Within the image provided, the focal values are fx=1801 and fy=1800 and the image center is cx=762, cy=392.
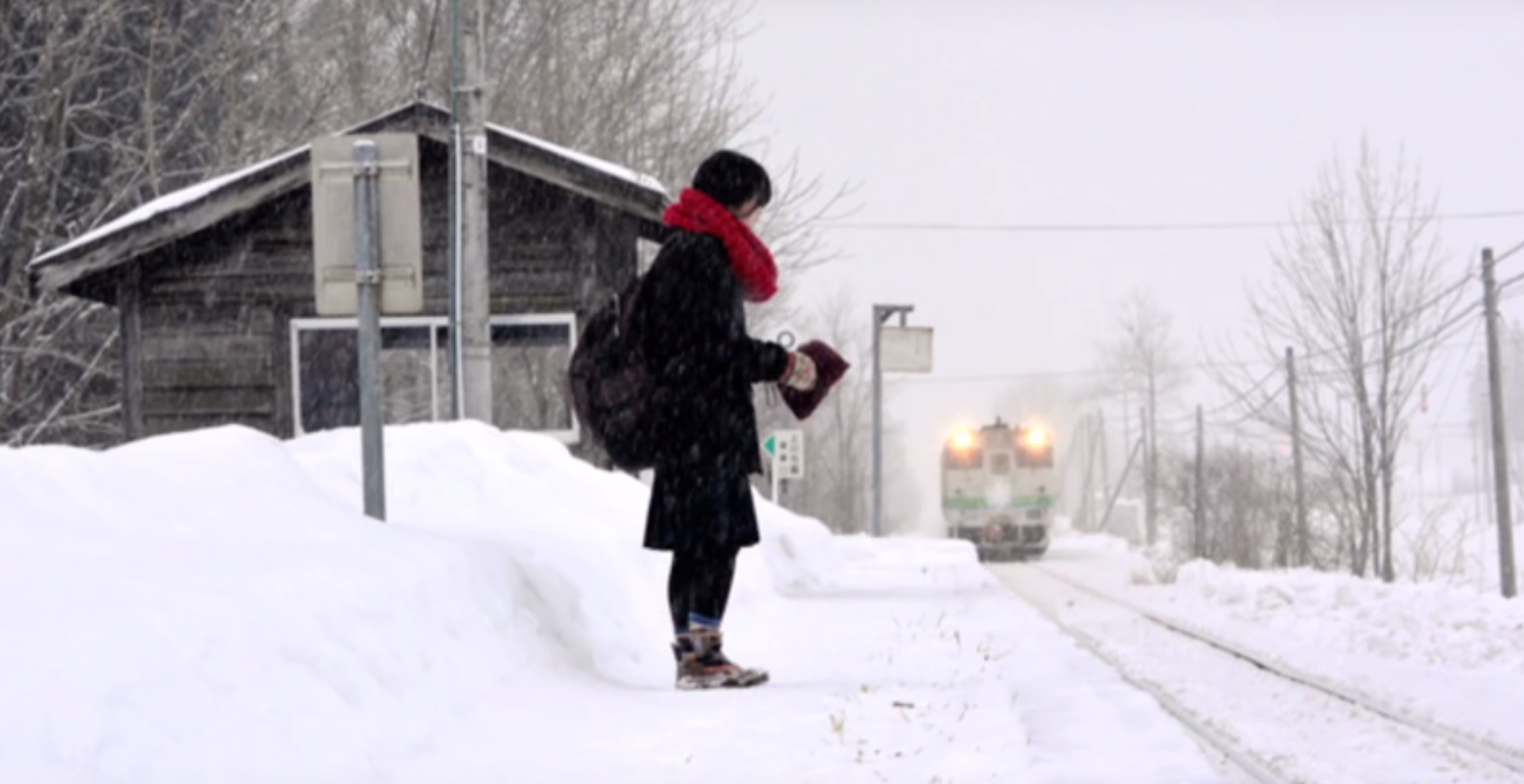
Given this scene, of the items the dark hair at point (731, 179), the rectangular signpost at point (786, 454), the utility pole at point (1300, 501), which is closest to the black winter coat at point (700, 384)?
the dark hair at point (731, 179)

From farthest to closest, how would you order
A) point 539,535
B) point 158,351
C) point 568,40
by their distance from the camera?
point 568,40, point 158,351, point 539,535

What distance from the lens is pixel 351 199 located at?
7.36 meters

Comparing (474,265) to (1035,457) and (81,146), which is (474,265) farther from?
(1035,457)

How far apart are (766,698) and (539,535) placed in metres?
2.92

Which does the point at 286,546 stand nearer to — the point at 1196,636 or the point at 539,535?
the point at 539,535

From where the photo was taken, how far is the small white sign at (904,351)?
36.4m

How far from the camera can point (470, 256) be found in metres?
14.5

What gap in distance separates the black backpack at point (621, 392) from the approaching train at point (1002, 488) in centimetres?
3243

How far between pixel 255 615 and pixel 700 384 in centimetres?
187

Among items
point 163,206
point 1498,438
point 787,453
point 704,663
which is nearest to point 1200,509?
point 1498,438

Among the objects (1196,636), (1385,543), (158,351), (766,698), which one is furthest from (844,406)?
(766,698)

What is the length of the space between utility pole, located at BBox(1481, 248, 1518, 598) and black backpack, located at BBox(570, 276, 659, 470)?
19859 mm

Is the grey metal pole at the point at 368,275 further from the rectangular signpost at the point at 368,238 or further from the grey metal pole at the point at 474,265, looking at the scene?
Result: the grey metal pole at the point at 474,265

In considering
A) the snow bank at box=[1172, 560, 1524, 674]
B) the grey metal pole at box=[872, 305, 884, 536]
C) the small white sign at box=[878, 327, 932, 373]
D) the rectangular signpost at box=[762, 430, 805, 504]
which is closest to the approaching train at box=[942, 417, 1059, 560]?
the small white sign at box=[878, 327, 932, 373]
